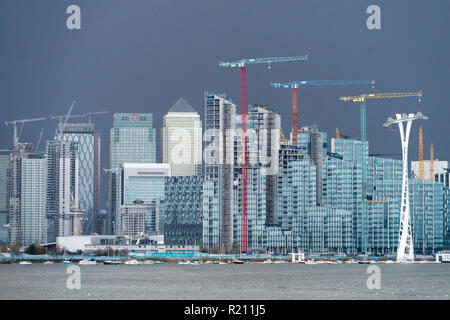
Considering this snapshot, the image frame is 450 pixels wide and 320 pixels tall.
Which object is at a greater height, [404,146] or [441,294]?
[404,146]

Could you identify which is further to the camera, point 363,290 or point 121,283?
point 121,283

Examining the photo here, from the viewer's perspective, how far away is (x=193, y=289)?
114 metres
